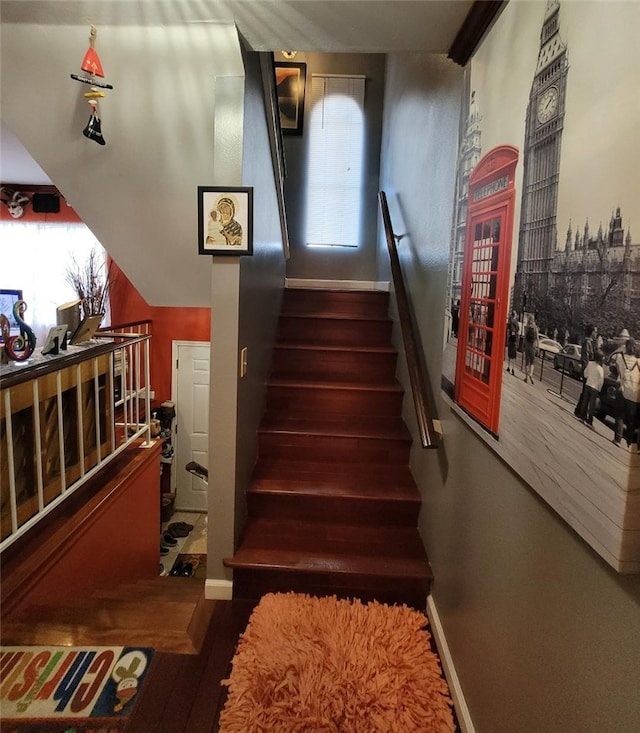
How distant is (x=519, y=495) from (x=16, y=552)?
81.2 inches

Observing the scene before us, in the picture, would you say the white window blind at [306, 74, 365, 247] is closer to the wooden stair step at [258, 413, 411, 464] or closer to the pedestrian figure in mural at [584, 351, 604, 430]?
the wooden stair step at [258, 413, 411, 464]

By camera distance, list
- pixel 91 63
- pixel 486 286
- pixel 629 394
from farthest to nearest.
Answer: pixel 91 63 → pixel 486 286 → pixel 629 394

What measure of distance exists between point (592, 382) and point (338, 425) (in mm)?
1842

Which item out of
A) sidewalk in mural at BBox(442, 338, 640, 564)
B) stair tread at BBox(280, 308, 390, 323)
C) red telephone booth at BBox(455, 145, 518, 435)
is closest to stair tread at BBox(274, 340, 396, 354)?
stair tread at BBox(280, 308, 390, 323)

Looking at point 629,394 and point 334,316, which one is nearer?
point 629,394

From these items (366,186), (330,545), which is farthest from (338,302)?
(330,545)

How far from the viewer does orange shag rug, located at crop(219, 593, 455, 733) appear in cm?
133

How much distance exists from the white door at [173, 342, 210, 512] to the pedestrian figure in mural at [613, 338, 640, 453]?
441 cm

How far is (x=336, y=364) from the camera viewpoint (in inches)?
113

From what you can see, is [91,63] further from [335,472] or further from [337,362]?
[335,472]

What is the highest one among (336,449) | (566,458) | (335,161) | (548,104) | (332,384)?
(335,161)

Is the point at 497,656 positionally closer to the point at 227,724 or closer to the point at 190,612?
the point at 227,724

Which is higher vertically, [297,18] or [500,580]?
[297,18]

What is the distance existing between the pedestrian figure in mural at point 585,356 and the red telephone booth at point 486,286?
13.3 inches
